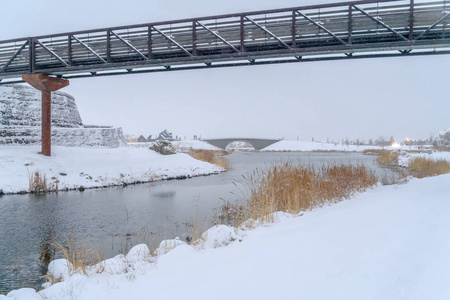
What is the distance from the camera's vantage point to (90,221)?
30.9 ft

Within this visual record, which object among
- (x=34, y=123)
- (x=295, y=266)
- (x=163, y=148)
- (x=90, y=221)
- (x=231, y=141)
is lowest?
(x=90, y=221)

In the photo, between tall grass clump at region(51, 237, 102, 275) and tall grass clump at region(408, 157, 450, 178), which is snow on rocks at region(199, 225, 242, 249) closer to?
tall grass clump at region(51, 237, 102, 275)

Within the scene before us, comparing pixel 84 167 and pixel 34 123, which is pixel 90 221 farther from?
pixel 34 123

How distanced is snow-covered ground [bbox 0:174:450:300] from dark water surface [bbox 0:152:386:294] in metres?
1.34

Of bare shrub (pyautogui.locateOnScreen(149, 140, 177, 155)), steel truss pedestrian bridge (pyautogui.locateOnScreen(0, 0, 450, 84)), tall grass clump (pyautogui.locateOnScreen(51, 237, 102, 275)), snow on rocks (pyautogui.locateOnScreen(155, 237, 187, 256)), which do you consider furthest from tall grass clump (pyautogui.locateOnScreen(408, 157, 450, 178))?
bare shrub (pyautogui.locateOnScreen(149, 140, 177, 155))

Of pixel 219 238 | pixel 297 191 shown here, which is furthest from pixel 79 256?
pixel 297 191

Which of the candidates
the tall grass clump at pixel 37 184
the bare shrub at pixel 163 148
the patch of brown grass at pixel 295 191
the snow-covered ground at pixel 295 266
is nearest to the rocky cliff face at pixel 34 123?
the bare shrub at pixel 163 148

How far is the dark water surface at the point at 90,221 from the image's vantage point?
627 centimetres

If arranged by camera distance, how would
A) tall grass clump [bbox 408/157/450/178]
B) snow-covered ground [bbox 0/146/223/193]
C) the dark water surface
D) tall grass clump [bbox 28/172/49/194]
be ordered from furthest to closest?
tall grass clump [bbox 408/157/450/178], snow-covered ground [bbox 0/146/223/193], tall grass clump [bbox 28/172/49/194], the dark water surface

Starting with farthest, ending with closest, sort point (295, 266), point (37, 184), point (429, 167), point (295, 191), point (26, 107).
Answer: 1. point (26, 107)
2. point (429, 167)
3. point (37, 184)
4. point (295, 191)
5. point (295, 266)

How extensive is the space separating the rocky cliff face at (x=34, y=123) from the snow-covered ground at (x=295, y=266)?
19.5 metres

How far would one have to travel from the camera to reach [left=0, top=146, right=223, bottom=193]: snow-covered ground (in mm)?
15258

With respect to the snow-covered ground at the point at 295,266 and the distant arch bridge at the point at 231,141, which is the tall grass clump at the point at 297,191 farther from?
the distant arch bridge at the point at 231,141

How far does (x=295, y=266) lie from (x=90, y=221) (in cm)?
768
